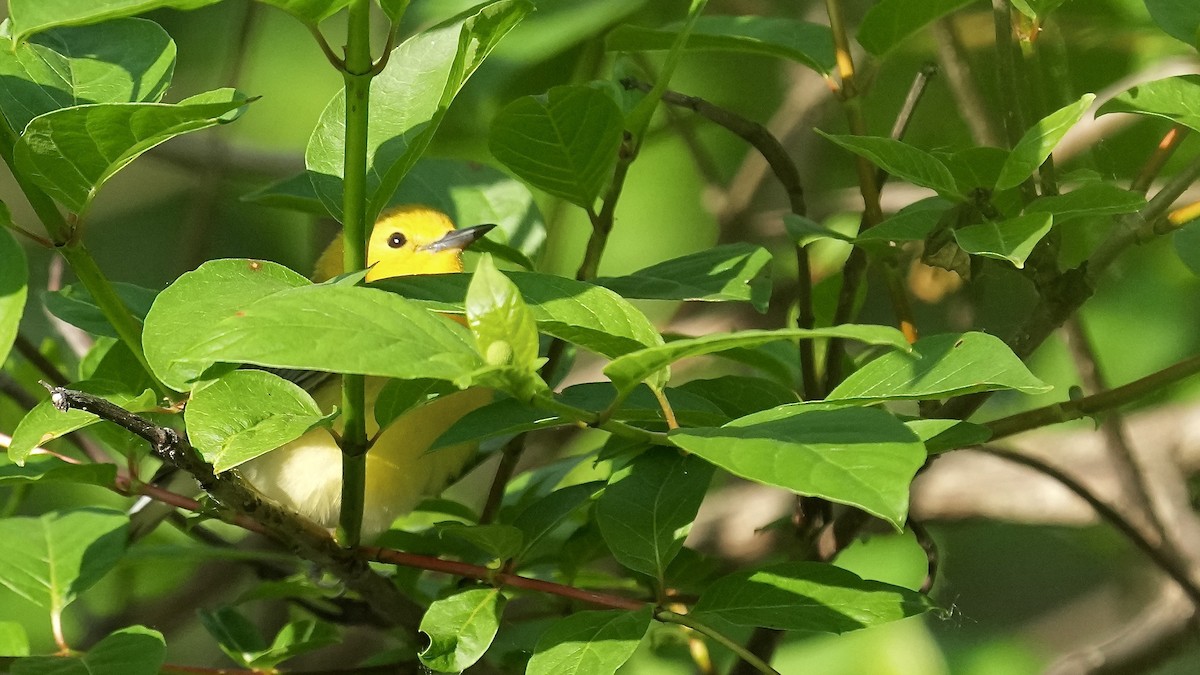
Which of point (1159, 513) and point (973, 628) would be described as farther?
point (973, 628)

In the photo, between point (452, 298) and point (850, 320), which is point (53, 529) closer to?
point (452, 298)

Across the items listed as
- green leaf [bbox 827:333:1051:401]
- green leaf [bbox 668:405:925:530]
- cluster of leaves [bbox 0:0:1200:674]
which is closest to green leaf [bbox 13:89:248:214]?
cluster of leaves [bbox 0:0:1200:674]

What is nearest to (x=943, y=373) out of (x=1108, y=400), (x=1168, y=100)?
(x=1168, y=100)

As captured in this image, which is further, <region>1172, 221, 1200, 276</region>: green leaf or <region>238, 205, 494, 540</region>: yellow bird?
<region>238, 205, 494, 540</region>: yellow bird

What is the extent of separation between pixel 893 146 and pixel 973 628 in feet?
7.93

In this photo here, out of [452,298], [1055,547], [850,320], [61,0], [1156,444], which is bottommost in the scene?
[1055,547]

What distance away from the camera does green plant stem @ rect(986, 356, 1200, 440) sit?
4.85 ft

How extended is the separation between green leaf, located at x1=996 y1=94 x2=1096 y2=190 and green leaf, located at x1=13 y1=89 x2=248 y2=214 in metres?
0.72

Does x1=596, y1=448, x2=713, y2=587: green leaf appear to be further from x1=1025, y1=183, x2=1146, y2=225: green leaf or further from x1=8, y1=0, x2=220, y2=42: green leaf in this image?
x1=8, y1=0, x2=220, y2=42: green leaf

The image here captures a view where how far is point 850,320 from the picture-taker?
1.74m

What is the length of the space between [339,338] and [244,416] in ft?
1.10

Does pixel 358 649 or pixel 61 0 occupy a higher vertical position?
pixel 61 0

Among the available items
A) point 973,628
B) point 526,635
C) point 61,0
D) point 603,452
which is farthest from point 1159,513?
point 61,0

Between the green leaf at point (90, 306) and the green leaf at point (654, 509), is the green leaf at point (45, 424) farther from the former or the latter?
the green leaf at point (654, 509)
